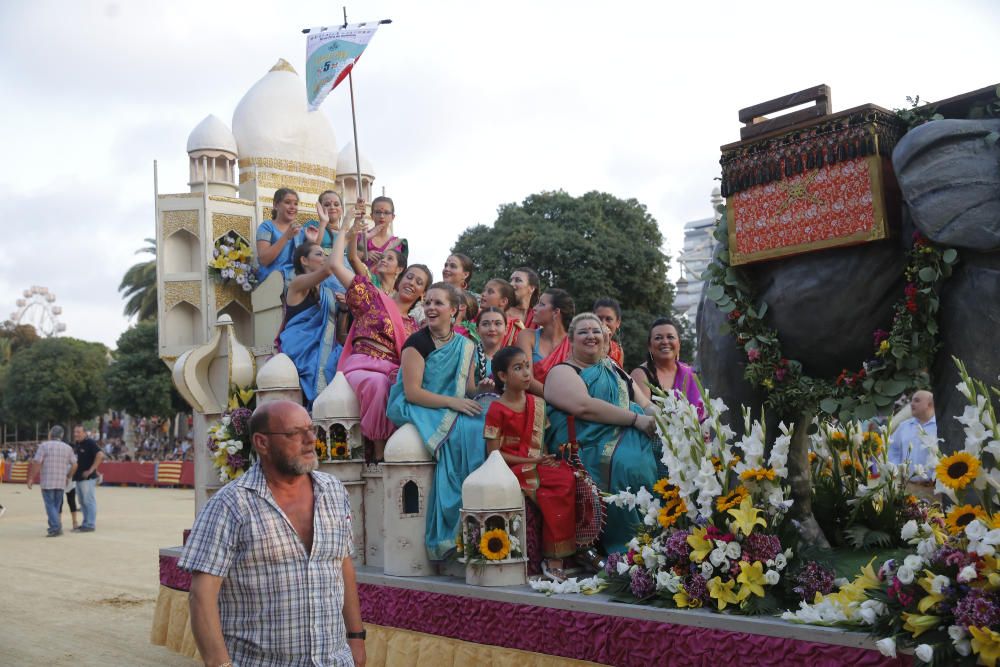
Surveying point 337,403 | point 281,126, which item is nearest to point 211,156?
point 281,126

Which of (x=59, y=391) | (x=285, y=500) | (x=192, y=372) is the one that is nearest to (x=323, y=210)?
(x=192, y=372)

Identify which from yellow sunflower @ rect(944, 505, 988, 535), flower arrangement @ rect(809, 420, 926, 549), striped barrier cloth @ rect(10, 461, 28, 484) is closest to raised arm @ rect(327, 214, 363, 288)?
flower arrangement @ rect(809, 420, 926, 549)

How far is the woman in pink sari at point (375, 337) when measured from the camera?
646cm

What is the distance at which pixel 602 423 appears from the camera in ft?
17.9

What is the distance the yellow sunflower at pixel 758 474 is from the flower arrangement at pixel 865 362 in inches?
15.3

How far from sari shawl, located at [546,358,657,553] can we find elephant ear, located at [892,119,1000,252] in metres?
2.05

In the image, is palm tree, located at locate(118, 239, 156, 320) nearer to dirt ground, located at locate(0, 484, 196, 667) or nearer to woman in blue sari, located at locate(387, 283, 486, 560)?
dirt ground, located at locate(0, 484, 196, 667)

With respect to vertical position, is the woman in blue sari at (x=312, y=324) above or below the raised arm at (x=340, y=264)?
below

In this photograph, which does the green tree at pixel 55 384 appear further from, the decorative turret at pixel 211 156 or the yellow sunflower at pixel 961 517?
the yellow sunflower at pixel 961 517

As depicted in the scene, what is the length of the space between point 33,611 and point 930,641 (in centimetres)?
823

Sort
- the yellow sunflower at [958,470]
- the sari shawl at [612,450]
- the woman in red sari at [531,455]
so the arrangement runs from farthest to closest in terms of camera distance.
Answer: the sari shawl at [612,450]
the woman in red sari at [531,455]
the yellow sunflower at [958,470]

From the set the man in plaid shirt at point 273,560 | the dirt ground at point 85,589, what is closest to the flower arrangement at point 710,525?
the man in plaid shirt at point 273,560

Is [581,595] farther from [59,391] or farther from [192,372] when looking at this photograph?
[59,391]

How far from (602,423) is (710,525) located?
1.28 metres
